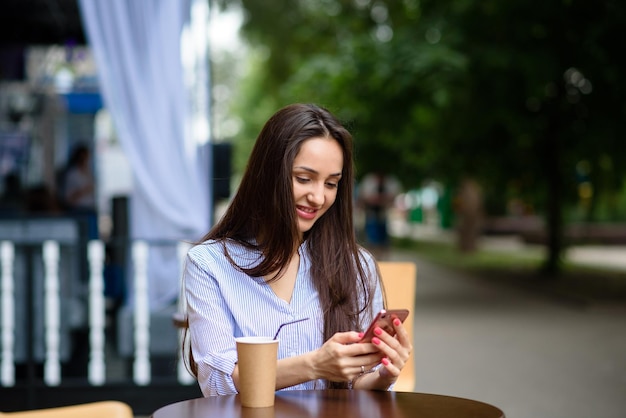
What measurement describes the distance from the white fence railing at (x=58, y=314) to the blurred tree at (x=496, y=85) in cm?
500

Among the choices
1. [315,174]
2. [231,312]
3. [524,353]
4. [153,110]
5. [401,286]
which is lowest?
[524,353]

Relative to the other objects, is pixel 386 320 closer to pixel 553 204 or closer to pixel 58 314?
pixel 58 314

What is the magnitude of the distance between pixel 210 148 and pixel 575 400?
10.3 feet

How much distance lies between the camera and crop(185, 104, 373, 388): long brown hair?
2895mm

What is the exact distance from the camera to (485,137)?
16688mm

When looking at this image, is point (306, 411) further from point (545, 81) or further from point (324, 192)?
point (545, 81)

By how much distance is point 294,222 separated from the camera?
2924 mm

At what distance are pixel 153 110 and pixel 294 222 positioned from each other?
428cm

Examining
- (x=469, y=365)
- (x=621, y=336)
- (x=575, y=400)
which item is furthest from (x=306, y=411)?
(x=621, y=336)

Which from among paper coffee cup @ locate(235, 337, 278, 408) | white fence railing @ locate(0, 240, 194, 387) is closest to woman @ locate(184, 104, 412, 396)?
paper coffee cup @ locate(235, 337, 278, 408)

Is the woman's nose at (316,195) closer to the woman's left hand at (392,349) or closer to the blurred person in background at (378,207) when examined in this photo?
the woman's left hand at (392,349)

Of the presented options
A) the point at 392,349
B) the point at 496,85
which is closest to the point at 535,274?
the point at 496,85

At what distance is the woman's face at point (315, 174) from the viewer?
2.89 meters

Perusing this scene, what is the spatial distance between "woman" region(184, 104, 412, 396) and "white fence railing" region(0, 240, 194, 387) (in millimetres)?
3677
